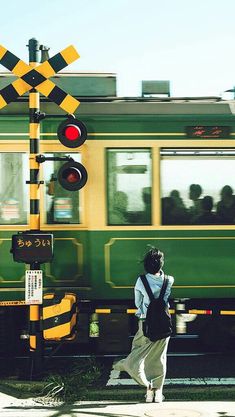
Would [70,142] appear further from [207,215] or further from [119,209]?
[207,215]

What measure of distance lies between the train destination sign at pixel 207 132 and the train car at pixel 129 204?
0.01 meters

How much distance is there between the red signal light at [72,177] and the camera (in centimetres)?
738

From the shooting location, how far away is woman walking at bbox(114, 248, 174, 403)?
6.79 metres

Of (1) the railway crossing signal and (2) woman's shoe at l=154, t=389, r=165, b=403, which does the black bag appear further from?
(1) the railway crossing signal

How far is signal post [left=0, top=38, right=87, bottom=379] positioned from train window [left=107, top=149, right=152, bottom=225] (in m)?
1.22

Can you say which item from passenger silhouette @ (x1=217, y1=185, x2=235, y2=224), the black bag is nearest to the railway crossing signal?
the black bag

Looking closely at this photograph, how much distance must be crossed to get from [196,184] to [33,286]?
2576mm

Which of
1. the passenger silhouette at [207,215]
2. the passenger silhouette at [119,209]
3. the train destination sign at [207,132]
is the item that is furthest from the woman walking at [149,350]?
the train destination sign at [207,132]

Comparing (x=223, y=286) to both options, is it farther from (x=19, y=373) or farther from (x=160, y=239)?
(x=19, y=373)

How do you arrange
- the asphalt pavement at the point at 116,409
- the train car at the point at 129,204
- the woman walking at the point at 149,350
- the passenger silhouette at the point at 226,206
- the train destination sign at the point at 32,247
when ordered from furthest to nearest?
the passenger silhouette at the point at 226,206, the train car at the point at 129,204, the train destination sign at the point at 32,247, the woman walking at the point at 149,350, the asphalt pavement at the point at 116,409

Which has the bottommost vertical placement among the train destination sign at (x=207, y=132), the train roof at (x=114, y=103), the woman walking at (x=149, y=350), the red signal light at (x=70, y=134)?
the woman walking at (x=149, y=350)

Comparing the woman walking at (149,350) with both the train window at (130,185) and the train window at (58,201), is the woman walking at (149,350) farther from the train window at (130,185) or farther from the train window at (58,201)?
the train window at (58,201)

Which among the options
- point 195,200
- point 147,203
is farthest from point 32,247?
point 195,200

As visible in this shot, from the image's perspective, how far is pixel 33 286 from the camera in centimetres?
747
